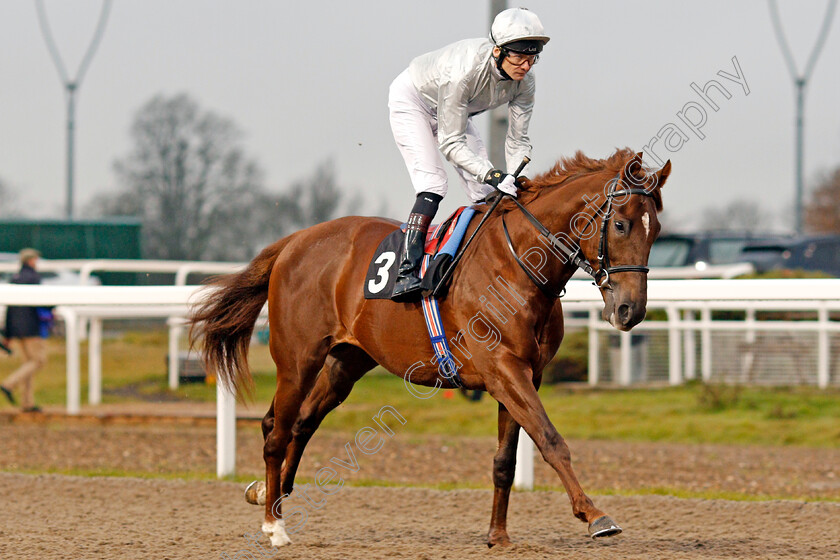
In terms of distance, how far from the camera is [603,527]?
363 cm

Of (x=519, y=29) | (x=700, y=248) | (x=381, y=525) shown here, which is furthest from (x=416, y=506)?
(x=700, y=248)

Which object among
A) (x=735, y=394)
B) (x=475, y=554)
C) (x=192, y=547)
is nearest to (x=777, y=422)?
(x=735, y=394)

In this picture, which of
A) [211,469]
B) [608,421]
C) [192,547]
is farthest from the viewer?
[608,421]

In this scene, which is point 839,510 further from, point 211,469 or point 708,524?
point 211,469

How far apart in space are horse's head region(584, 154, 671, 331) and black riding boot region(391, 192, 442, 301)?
2.73ft

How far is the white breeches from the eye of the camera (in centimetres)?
483

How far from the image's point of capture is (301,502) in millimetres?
5727

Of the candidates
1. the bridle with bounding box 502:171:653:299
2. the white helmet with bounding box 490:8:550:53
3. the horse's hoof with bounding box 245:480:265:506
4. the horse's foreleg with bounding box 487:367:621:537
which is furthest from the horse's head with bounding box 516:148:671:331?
the horse's hoof with bounding box 245:480:265:506

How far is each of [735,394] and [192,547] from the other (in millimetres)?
6790

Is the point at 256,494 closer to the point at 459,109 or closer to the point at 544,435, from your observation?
the point at 544,435

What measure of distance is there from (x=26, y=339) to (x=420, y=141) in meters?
7.14

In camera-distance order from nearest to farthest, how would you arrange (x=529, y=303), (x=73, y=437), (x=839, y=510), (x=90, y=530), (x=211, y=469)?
(x=529, y=303), (x=90, y=530), (x=839, y=510), (x=211, y=469), (x=73, y=437)

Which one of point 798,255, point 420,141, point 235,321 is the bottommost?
point 235,321

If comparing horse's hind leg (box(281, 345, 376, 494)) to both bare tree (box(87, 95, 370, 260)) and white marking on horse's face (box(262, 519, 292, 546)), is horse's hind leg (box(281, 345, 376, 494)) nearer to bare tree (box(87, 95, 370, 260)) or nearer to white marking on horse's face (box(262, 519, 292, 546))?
white marking on horse's face (box(262, 519, 292, 546))
